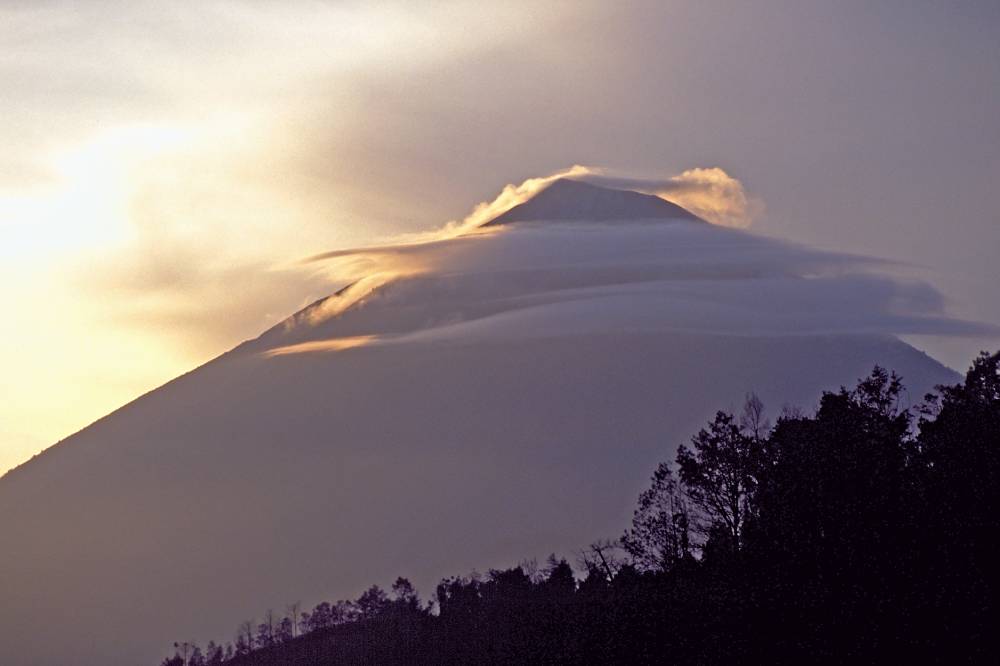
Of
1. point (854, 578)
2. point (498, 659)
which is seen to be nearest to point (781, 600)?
point (854, 578)

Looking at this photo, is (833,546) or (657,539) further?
(657,539)

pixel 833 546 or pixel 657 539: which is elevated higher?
pixel 657 539

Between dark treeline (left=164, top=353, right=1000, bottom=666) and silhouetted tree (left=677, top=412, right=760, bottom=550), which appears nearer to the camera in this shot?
dark treeline (left=164, top=353, right=1000, bottom=666)

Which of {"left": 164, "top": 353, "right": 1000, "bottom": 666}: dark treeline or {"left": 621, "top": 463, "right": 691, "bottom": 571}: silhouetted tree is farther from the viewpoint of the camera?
{"left": 621, "top": 463, "right": 691, "bottom": 571}: silhouetted tree

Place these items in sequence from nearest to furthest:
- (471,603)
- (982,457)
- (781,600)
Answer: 1. (982,457)
2. (781,600)
3. (471,603)

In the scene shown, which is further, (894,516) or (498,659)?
(498,659)

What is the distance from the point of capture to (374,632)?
477 ft

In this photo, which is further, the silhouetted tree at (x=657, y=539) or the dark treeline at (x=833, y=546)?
the silhouetted tree at (x=657, y=539)

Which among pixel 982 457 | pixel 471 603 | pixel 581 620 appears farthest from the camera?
pixel 471 603

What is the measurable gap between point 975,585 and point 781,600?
1182cm

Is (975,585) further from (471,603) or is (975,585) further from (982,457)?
(471,603)

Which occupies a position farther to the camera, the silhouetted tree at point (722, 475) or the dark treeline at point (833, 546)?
the silhouetted tree at point (722, 475)

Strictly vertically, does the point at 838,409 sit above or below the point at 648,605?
above

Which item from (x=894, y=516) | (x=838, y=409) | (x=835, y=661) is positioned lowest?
(x=835, y=661)
